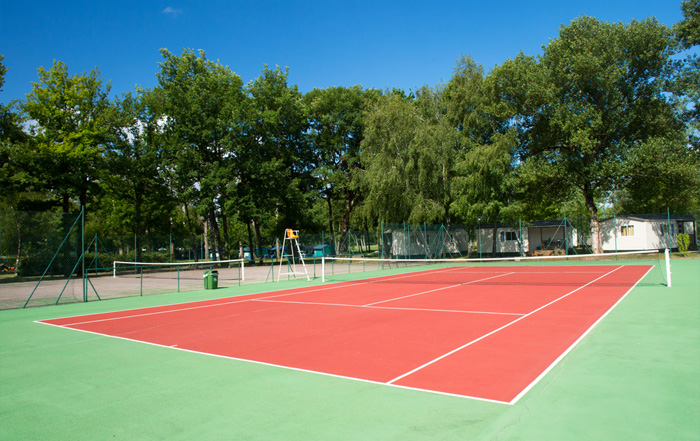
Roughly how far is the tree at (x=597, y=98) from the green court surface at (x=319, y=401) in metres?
31.9

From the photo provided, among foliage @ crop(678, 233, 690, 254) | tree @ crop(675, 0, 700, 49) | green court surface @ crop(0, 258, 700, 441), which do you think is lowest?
green court surface @ crop(0, 258, 700, 441)

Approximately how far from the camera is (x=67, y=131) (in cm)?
3544

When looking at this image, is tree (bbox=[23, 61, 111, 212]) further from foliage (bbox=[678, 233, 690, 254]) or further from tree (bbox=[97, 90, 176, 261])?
foliage (bbox=[678, 233, 690, 254])

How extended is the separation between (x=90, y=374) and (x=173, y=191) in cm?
4078

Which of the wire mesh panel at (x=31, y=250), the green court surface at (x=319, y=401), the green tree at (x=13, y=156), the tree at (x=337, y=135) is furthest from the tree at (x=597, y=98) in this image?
the green tree at (x=13, y=156)

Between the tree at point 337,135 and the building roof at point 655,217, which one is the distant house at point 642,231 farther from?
the tree at point 337,135

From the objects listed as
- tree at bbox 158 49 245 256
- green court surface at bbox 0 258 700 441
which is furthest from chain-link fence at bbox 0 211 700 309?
green court surface at bbox 0 258 700 441

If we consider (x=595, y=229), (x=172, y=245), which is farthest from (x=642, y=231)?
(x=172, y=245)

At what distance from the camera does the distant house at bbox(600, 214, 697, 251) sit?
1596 inches

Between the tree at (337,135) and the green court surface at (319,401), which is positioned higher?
the tree at (337,135)

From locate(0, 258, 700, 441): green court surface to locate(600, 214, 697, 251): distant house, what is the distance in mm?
38746

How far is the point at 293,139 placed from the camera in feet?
163

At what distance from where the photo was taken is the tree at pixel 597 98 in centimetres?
3503

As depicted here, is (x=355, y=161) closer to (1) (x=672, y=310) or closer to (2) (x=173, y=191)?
(2) (x=173, y=191)
